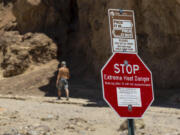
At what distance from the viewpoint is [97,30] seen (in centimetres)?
1508

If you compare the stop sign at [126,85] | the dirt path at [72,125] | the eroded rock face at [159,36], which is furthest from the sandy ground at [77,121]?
the stop sign at [126,85]

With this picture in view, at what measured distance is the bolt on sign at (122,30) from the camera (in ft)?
8.29

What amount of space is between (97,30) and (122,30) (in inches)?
496

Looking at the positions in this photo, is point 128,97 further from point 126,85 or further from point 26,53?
point 26,53

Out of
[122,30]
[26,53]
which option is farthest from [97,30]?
[122,30]

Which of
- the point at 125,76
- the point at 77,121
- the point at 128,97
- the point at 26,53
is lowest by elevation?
the point at 77,121

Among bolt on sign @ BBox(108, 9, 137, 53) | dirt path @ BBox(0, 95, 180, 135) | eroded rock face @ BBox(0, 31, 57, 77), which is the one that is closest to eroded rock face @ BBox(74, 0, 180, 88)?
dirt path @ BBox(0, 95, 180, 135)

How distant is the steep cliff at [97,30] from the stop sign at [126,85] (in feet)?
31.6

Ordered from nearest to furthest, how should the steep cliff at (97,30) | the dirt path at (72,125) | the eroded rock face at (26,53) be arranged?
the dirt path at (72,125) → the steep cliff at (97,30) → the eroded rock face at (26,53)

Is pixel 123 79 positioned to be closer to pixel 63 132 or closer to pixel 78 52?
pixel 63 132

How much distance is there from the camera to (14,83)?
52.3 ft

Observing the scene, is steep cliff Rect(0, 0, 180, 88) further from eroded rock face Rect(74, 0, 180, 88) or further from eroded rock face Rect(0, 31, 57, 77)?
eroded rock face Rect(0, 31, 57, 77)

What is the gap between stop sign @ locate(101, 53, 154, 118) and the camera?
242 cm

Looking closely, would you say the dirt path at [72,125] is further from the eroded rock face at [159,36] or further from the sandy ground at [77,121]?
the eroded rock face at [159,36]
